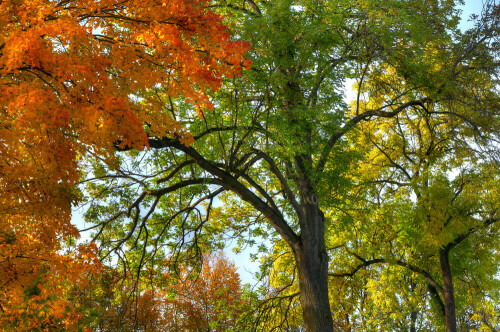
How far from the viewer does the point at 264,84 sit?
891 cm

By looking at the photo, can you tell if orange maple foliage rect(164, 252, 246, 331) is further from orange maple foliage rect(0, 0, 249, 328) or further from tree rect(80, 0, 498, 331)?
orange maple foliage rect(0, 0, 249, 328)

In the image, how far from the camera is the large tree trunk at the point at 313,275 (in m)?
9.95

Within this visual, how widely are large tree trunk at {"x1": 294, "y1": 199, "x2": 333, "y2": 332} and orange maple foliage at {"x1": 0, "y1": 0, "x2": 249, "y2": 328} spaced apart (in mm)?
4308

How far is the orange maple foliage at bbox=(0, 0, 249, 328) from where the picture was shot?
6398mm

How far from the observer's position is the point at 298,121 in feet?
30.3

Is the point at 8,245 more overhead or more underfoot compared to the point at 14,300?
more overhead

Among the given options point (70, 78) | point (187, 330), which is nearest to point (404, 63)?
point (70, 78)

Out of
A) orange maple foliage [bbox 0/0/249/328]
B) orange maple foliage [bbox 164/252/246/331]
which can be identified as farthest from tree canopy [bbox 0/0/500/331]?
orange maple foliage [bbox 164/252/246/331]

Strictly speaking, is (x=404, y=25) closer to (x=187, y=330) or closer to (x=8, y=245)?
(x=8, y=245)

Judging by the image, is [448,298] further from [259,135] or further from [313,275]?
[259,135]

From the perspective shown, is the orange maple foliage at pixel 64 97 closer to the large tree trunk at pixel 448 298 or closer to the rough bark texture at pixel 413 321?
the large tree trunk at pixel 448 298

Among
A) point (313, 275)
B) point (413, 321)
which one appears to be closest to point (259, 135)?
point (313, 275)

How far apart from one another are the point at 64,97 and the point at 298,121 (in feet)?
14.7

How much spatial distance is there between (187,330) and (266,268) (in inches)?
604
